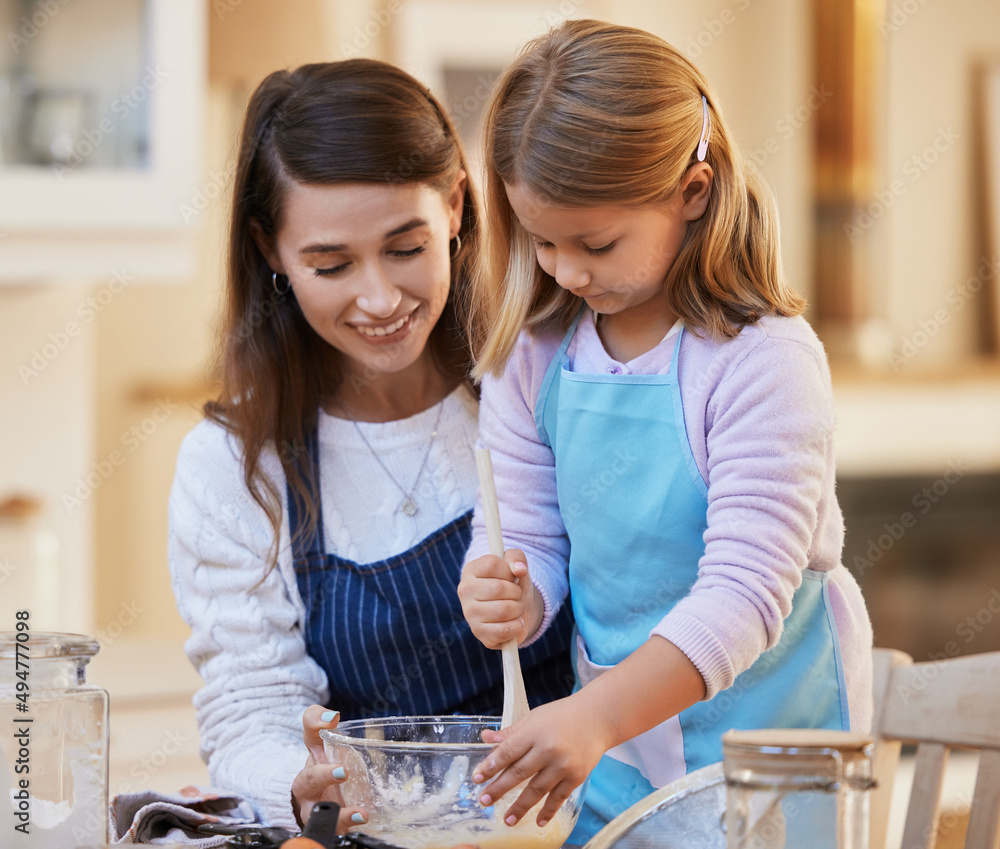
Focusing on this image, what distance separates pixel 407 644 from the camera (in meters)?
1.20

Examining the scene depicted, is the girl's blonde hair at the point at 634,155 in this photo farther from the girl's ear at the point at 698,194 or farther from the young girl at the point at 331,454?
the young girl at the point at 331,454

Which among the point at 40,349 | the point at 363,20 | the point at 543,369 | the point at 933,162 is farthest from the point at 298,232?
the point at 933,162

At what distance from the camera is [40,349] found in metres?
2.35

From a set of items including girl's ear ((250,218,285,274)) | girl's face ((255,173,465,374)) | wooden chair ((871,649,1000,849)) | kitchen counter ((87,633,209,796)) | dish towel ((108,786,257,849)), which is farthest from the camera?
kitchen counter ((87,633,209,796))

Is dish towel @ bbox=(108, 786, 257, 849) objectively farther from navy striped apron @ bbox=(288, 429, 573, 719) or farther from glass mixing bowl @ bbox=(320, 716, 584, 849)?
navy striped apron @ bbox=(288, 429, 573, 719)

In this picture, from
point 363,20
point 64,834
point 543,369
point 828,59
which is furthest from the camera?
point 828,59

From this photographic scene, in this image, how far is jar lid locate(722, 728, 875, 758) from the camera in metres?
0.56

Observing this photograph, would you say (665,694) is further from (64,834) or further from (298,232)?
(298,232)

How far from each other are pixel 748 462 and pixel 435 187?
1.67 feet

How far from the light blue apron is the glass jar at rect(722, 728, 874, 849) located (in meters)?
0.34

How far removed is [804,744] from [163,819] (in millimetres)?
504

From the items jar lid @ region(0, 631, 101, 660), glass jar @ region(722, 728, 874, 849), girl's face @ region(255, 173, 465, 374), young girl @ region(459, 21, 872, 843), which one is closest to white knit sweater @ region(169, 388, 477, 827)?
girl's face @ region(255, 173, 465, 374)

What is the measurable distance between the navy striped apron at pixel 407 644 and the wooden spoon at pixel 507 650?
0.97 feet

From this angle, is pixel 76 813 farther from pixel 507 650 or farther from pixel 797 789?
pixel 797 789
